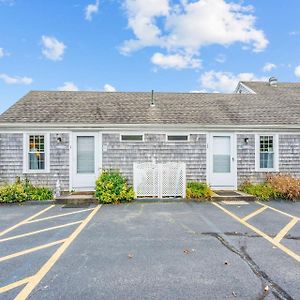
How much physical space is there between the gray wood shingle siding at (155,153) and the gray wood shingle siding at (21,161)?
5.71 feet

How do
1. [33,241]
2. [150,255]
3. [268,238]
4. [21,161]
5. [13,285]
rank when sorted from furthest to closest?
[21,161], [268,238], [33,241], [150,255], [13,285]

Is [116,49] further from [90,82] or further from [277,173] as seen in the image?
[277,173]

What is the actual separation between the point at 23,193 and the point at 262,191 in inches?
370

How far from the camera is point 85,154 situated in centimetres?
1125

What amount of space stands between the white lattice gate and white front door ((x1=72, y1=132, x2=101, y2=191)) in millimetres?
2280

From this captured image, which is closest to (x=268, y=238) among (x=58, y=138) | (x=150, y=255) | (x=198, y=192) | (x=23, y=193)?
(x=150, y=255)

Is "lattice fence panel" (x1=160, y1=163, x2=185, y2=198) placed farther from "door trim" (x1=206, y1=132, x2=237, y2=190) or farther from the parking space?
the parking space

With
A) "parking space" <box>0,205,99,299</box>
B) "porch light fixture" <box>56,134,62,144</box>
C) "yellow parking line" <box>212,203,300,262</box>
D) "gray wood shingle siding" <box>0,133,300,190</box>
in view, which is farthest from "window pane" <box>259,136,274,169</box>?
"porch light fixture" <box>56,134,62,144</box>

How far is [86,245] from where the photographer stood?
525cm

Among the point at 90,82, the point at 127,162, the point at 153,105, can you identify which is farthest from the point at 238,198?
the point at 90,82

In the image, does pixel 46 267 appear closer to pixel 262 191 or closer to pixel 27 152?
pixel 27 152

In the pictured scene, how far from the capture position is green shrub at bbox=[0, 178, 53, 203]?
946 cm

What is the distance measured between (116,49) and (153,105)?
1519cm

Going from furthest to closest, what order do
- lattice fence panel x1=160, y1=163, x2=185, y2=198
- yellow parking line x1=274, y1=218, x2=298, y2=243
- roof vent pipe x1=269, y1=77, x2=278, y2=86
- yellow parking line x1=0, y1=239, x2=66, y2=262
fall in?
roof vent pipe x1=269, y1=77, x2=278, y2=86 → lattice fence panel x1=160, y1=163, x2=185, y2=198 → yellow parking line x1=274, y1=218, x2=298, y2=243 → yellow parking line x1=0, y1=239, x2=66, y2=262
